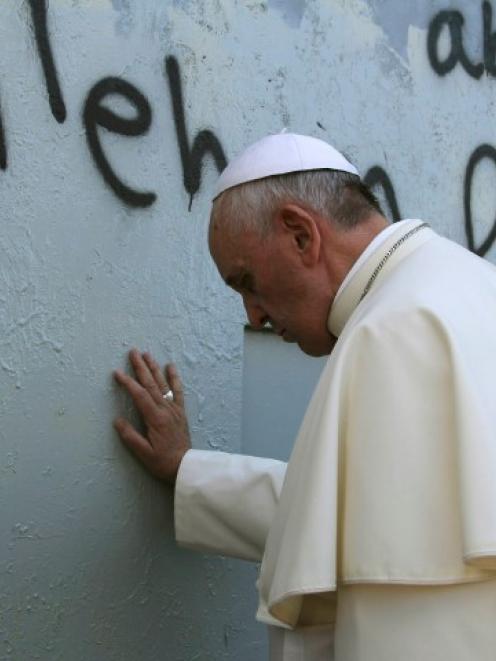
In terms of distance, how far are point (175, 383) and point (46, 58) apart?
2.66 feet

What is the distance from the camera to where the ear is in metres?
2.48

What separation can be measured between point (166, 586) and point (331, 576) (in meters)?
1.07

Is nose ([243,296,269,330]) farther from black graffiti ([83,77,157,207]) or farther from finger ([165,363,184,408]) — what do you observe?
black graffiti ([83,77,157,207])

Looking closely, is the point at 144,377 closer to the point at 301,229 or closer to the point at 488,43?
the point at 301,229

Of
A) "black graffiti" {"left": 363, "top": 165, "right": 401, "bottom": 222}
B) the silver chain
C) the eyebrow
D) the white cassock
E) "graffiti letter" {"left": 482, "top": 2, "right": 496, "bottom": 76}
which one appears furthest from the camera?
"graffiti letter" {"left": 482, "top": 2, "right": 496, "bottom": 76}

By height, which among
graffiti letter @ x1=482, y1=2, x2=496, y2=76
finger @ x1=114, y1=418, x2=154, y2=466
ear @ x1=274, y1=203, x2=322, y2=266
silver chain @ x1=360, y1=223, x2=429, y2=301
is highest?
graffiti letter @ x1=482, y1=2, x2=496, y2=76

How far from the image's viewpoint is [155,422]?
3002 millimetres

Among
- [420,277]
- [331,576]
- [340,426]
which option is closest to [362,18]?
[420,277]

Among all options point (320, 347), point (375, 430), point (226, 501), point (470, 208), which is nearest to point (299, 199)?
point (320, 347)

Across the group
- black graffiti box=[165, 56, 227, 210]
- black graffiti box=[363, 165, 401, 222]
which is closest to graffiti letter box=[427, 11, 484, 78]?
black graffiti box=[363, 165, 401, 222]

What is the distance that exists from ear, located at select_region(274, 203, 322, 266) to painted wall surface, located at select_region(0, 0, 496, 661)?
24.7 inches

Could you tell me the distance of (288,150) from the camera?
8.77 feet

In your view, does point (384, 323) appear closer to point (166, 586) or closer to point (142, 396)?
point (142, 396)

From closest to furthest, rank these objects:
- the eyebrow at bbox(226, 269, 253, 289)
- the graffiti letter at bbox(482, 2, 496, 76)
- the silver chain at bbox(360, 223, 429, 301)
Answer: the silver chain at bbox(360, 223, 429, 301), the eyebrow at bbox(226, 269, 253, 289), the graffiti letter at bbox(482, 2, 496, 76)
